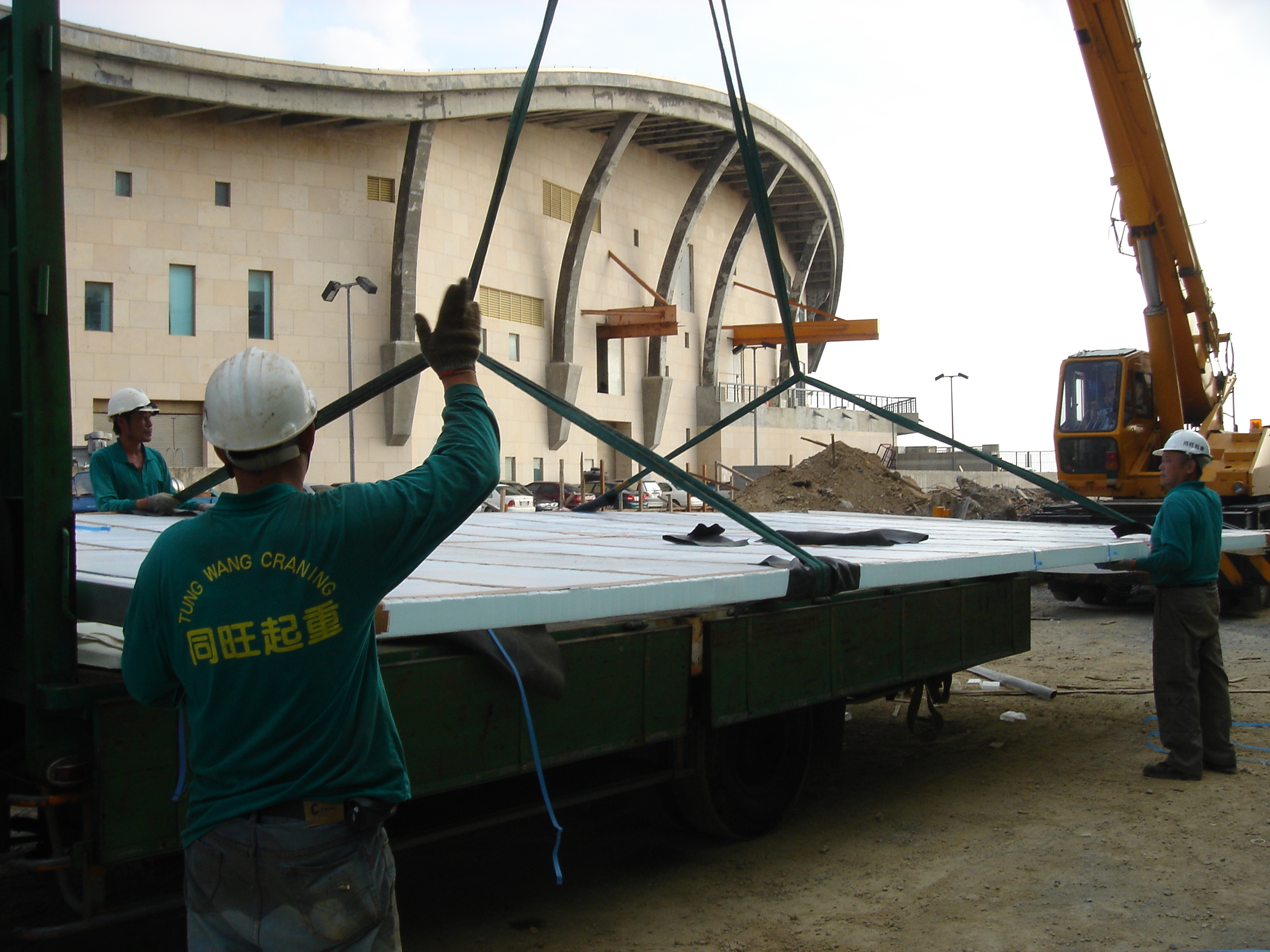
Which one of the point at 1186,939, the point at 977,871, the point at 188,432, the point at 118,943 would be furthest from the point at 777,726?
the point at 188,432

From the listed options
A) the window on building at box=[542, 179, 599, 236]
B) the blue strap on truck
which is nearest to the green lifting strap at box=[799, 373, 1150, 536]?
the blue strap on truck

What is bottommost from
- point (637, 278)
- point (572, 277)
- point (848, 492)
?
point (848, 492)

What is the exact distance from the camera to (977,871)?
520 cm

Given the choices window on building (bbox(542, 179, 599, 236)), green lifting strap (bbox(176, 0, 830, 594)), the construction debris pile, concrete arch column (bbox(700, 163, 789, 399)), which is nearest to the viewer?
green lifting strap (bbox(176, 0, 830, 594))

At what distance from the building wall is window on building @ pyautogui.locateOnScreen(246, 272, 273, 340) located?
20cm

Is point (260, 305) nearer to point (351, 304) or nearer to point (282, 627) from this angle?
point (351, 304)

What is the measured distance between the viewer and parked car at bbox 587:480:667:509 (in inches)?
1297

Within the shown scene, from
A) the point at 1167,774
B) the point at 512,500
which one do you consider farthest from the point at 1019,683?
the point at 512,500

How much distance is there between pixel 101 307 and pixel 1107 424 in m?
24.1

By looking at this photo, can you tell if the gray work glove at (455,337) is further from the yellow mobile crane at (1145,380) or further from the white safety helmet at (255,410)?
the yellow mobile crane at (1145,380)

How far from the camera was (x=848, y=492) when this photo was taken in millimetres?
25234

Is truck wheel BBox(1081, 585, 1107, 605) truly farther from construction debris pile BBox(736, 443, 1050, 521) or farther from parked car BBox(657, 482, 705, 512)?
parked car BBox(657, 482, 705, 512)

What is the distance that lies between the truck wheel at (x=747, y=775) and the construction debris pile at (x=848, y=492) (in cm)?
1743

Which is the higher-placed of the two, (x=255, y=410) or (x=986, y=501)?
(x=255, y=410)
